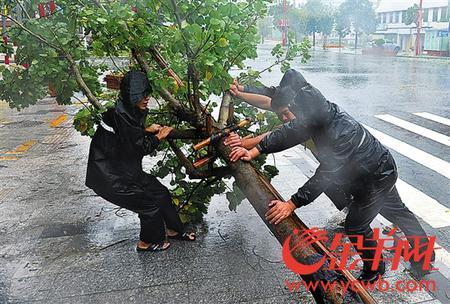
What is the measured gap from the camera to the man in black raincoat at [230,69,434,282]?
10.6ft

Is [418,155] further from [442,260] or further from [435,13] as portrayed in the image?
[435,13]

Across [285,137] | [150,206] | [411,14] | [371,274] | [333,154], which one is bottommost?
[371,274]

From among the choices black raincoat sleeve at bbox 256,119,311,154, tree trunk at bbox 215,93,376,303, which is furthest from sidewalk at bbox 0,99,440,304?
black raincoat sleeve at bbox 256,119,311,154

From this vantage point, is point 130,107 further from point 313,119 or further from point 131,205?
point 313,119

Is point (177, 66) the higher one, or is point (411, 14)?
point (177, 66)

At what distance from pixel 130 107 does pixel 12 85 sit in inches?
65.9

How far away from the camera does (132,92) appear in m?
3.59

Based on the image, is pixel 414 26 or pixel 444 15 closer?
pixel 444 15

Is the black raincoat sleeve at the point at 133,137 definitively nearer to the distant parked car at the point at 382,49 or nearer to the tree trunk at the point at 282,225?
the tree trunk at the point at 282,225

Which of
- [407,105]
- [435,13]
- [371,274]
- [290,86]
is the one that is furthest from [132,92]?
[435,13]

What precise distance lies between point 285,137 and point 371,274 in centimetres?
132

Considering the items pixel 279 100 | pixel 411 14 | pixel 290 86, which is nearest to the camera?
pixel 290 86

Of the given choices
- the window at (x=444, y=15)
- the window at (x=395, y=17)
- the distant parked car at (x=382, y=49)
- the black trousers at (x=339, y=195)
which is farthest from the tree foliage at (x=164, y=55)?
the window at (x=395, y=17)

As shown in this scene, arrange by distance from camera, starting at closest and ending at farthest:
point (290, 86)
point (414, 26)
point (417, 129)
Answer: point (290, 86), point (417, 129), point (414, 26)
